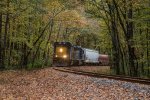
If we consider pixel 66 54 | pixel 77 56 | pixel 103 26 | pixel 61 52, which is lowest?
pixel 77 56

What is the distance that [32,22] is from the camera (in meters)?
43.3

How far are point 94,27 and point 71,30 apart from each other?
45.7 feet

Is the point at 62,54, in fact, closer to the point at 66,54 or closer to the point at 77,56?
the point at 66,54

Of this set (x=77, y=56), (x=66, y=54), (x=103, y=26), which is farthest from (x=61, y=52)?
(x=103, y=26)

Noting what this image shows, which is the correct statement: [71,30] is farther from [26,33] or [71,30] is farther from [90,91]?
[90,91]

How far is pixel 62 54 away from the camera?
152 feet

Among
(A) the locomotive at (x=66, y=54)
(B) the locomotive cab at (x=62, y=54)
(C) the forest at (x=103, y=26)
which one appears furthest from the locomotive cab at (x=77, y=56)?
(C) the forest at (x=103, y=26)

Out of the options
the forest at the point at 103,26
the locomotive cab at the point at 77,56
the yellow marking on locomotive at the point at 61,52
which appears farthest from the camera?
the locomotive cab at the point at 77,56

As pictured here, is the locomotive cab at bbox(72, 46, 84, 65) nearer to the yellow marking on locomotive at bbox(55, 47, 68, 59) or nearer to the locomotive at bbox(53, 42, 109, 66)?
the locomotive at bbox(53, 42, 109, 66)

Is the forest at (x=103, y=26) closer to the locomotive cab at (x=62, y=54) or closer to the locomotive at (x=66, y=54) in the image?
the locomotive cab at (x=62, y=54)

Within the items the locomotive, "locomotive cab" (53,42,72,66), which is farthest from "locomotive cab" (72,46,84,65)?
"locomotive cab" (53,42,72,66)

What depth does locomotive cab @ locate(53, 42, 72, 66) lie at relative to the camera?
45.8 m

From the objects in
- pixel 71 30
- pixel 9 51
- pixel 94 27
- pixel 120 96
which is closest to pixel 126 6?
pixel 120 96

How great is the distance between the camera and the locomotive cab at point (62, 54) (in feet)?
150
